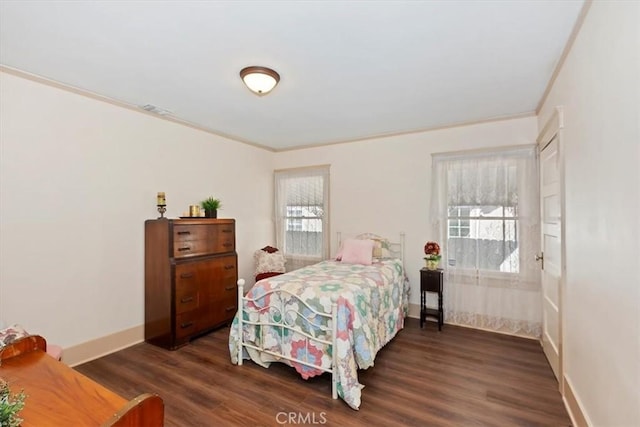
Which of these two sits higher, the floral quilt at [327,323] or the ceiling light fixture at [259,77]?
the ceiling light fixture at [259,77]

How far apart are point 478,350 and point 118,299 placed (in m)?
3.89

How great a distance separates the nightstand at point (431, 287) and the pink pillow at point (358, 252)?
A: 0.71m

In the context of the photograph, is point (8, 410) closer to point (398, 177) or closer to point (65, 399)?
point (65, 399)

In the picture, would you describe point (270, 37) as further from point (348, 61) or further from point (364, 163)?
point (364, 163)

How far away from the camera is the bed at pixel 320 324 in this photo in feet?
7.98

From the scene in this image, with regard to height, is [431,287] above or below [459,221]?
below

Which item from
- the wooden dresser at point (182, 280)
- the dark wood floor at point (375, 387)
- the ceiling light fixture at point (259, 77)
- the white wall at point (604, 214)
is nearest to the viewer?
the white wall at point (604, 214)

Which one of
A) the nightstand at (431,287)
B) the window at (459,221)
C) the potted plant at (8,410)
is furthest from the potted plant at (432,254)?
the potted plant at (8,410)

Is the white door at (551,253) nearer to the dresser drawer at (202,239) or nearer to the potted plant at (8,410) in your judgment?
the potted plant at (8,410)

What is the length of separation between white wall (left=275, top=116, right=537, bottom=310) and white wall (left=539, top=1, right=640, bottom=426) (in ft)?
5.38

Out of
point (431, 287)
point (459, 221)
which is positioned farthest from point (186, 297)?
point (459, 221)

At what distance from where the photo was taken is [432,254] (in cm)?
394

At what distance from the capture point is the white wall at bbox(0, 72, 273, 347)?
2586mm

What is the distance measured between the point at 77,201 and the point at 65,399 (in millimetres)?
2558
